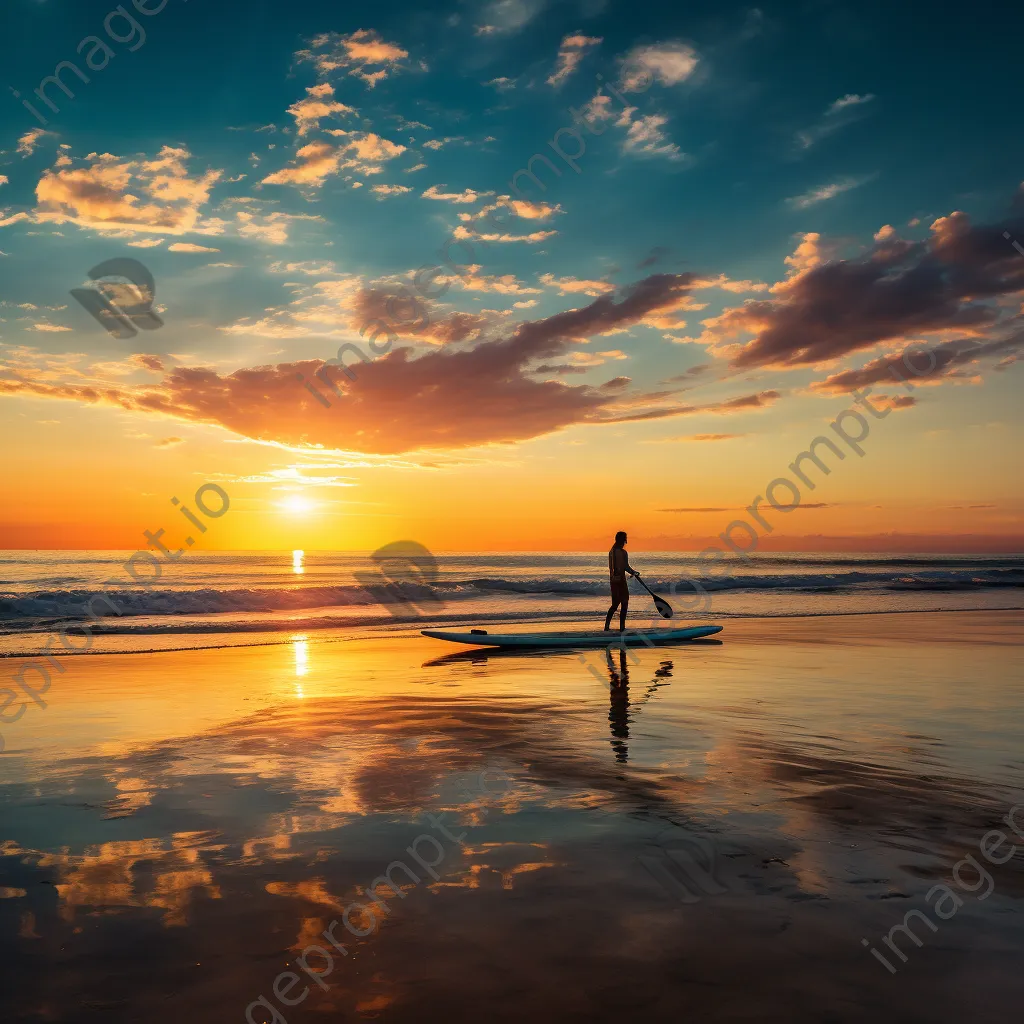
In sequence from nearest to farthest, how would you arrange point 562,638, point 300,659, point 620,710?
point 620,710
point 300,659
point 562,638

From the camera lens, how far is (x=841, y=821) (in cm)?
576

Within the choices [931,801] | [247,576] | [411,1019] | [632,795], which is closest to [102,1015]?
[411,1019]

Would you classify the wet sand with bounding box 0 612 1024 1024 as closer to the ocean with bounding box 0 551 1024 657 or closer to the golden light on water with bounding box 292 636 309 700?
the golden light on water with bounding box 292 636 309 700

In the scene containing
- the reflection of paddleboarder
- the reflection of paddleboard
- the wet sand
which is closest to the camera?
the wet sand

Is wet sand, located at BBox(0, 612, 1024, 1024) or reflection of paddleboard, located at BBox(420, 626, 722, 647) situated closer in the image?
wet sand, located at BBox(0, 612, 1024, 1024)

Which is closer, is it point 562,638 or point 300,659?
point 300,659

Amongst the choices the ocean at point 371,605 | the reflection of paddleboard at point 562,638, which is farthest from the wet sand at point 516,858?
the ocean at point 371,605

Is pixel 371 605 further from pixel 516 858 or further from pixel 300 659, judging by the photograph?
pixel 516 858

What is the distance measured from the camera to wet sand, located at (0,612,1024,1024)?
353cm

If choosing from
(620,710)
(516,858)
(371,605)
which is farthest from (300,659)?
(371,605)

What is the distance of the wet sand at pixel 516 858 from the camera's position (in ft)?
11.6

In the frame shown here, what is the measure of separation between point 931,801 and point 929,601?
33.6 m

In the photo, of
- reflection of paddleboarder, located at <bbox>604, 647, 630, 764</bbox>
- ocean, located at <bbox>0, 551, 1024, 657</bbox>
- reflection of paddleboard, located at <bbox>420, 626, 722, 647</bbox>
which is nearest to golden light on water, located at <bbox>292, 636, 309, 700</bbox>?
ocean, located at <bbox>0, 551, 1024, 657</bbox>

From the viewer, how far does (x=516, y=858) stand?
5051 millimetres
